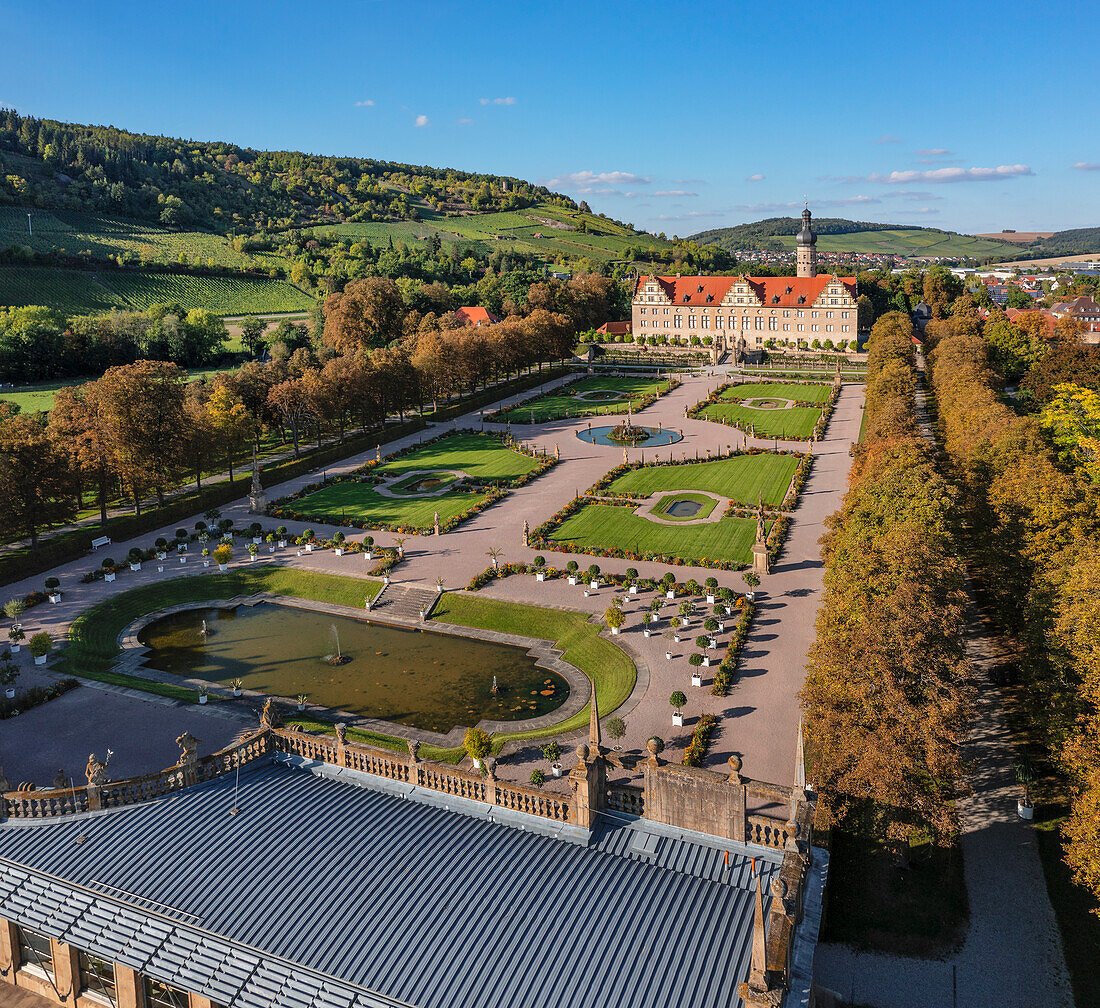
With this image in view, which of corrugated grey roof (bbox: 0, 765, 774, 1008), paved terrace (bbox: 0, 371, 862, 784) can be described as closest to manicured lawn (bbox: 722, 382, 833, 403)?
paved terrace (bbox: 0, 371, 862, 784)

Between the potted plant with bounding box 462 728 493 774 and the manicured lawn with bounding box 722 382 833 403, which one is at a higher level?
the manicured lawn with bounding box 722 382 833 403

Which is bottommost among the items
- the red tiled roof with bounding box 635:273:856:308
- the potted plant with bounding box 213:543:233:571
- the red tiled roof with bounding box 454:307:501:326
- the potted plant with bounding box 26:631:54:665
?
the potted plant with bounding box 26:631:54:665

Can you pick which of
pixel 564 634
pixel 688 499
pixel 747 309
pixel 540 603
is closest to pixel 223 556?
pixel 540 603

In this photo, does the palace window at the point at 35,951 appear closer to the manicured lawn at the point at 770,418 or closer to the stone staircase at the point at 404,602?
the stone staircase at the point at 404,602

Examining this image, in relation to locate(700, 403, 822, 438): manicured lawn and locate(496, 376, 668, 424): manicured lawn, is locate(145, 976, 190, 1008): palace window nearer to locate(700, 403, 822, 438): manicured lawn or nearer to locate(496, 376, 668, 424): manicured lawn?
locate(700, 403, 822, 438): manicured lawn

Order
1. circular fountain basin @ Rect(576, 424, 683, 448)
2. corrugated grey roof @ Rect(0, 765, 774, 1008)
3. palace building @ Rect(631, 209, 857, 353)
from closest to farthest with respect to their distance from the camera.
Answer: corrugated grey roof @ Rect(0, 765, 774, 1008), circular fountain basin @ Rect(576, 424, 683, 448), palace building @ Rect(631, 209, 857, 353)

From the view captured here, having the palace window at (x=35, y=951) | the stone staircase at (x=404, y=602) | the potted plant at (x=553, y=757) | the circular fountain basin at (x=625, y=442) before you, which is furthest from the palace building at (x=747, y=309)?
the palace window at (x=35, y=951)
